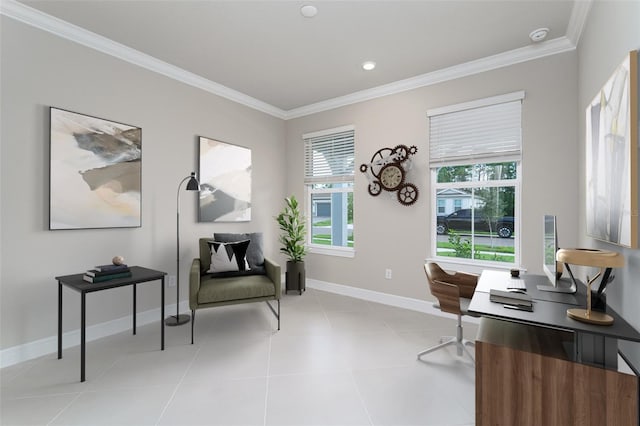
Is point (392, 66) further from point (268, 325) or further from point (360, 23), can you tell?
point (268, 325)

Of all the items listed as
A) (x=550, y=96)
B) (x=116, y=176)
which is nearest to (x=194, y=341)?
(x=116, y=176)

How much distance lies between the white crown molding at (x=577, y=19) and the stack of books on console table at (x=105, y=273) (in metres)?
4.13

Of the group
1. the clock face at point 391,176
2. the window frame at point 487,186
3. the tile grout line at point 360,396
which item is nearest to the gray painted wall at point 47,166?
the clock face at point 391,176

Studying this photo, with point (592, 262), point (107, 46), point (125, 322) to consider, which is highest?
point (107, 46)

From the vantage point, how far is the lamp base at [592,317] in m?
1.26

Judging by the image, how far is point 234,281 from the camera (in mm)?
2949

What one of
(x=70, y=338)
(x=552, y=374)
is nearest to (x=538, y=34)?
(x=552, y=374)

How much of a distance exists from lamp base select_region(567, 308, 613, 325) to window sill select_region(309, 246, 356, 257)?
2.80 meters

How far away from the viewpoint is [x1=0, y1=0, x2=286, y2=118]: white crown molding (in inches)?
89.4

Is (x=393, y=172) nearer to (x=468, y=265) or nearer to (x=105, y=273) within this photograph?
(x=468, y=265)

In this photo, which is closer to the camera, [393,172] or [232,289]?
[232,289]

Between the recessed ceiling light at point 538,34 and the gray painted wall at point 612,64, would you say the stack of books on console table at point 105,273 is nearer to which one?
the gray painted wall at point 612,64

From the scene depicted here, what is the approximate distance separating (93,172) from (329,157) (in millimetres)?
2852

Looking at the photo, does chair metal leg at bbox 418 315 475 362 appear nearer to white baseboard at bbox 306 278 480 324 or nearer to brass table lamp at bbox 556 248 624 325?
white baseboard at bbox 306 278 480 324
